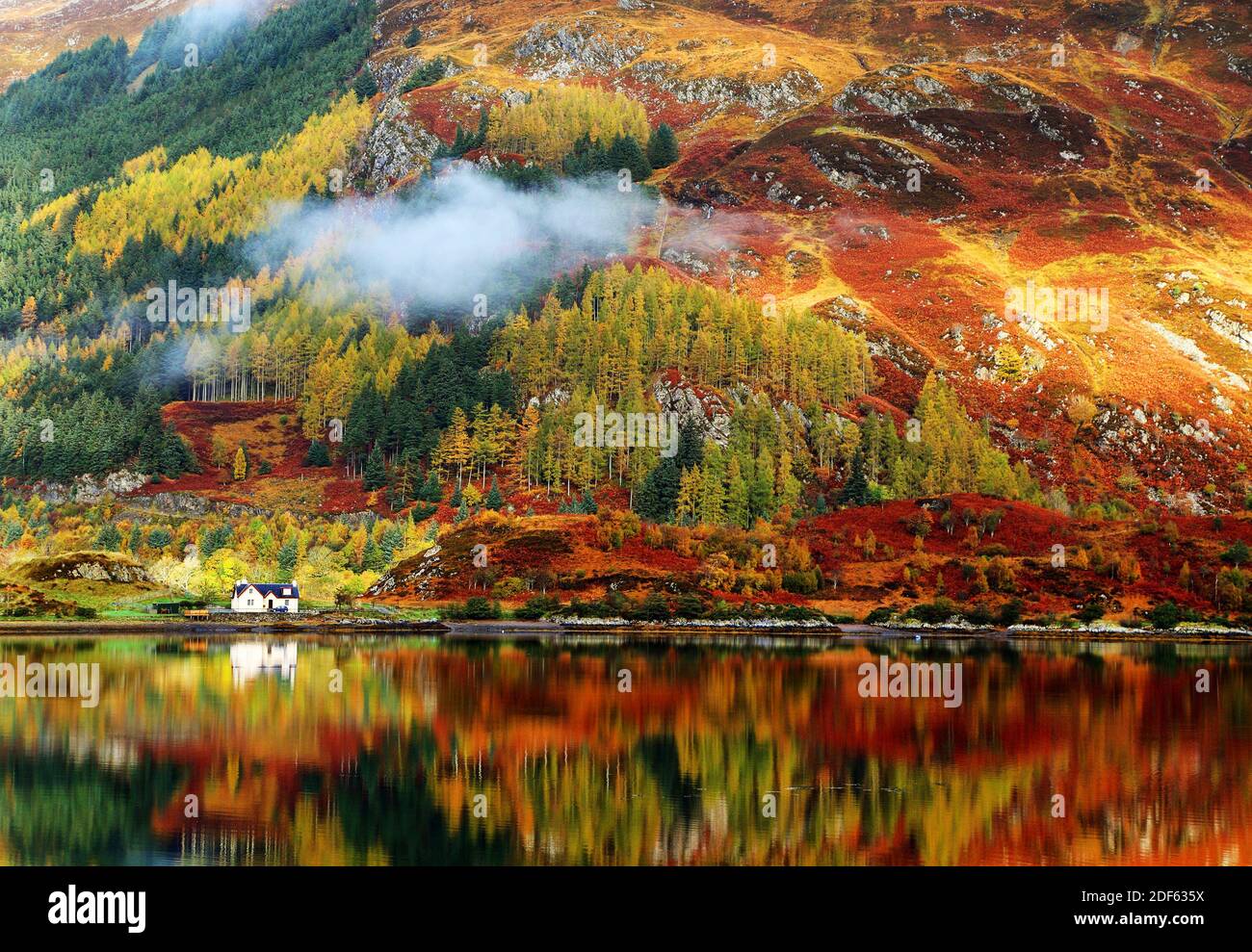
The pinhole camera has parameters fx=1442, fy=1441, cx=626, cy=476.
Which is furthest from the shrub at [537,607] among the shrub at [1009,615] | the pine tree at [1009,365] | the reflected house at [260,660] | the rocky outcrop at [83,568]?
the pine tree at [1009,365]

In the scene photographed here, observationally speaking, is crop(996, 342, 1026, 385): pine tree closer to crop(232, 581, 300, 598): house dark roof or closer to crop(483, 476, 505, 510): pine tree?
crop(483, 476, 505, 510): pine tree

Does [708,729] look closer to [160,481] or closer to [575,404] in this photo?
[575,404]

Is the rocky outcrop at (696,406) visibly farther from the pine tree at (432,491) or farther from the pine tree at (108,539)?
the pine tree at (108,539)

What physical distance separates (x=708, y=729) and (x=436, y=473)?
317 feet

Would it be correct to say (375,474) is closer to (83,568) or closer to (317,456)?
(317,456)

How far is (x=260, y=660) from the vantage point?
77250 millimetres

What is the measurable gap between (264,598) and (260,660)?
1464 inches

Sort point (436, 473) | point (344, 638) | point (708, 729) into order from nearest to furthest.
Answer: point (708, 729), point (344, 638), point (436, 473)

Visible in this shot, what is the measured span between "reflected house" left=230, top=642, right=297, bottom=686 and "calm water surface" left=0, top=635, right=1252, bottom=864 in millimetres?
517

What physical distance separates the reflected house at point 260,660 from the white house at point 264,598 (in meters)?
20.9

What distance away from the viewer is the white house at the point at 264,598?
370 ft

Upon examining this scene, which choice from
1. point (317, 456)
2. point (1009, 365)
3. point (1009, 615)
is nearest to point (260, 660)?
point (1009, 615)
